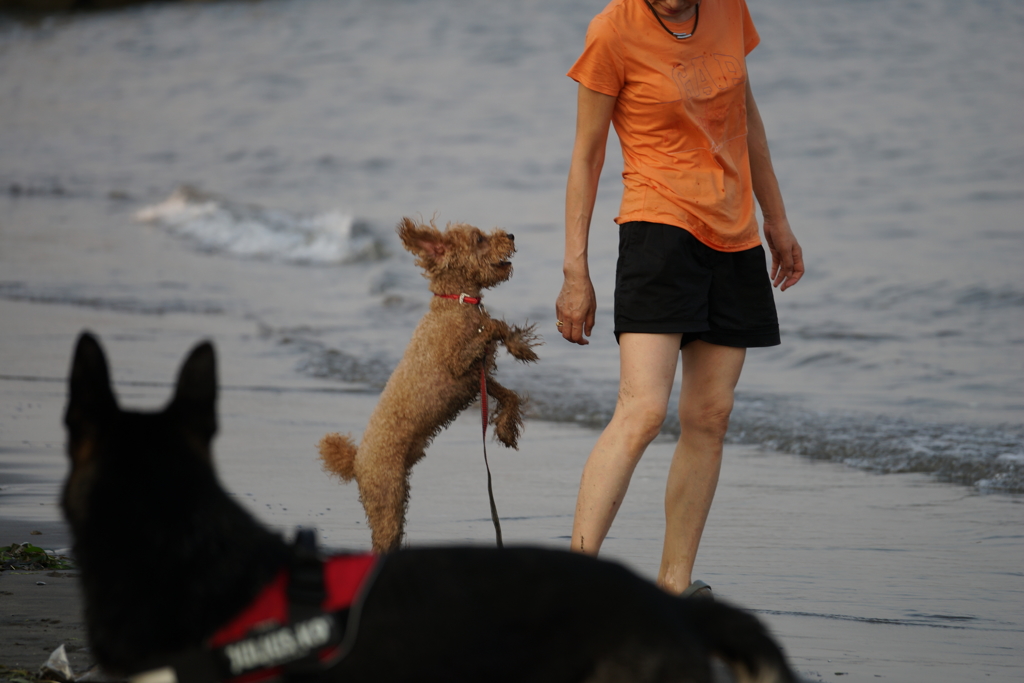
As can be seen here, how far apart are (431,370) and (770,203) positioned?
4.92 ft

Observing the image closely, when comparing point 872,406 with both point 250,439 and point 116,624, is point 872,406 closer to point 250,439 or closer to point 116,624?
point 250,439

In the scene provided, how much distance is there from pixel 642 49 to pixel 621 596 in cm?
223

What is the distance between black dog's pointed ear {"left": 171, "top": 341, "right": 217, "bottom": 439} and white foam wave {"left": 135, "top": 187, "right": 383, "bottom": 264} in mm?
13059

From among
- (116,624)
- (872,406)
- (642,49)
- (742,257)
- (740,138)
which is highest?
(642,49)

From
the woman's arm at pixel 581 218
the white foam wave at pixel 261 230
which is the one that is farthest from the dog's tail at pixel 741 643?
the white foam wave at pixel 261 230

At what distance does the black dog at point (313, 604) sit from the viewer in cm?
176

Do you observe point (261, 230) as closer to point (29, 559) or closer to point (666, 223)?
point (29, 559)

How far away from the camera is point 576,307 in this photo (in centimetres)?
362

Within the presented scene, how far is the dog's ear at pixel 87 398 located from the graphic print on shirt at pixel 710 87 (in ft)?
7.45

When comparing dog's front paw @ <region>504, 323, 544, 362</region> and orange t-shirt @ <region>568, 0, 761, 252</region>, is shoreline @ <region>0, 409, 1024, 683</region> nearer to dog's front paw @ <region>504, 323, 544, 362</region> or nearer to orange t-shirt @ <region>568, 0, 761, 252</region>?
dog's front paw @ <region>504, 323, 544, 362</region>

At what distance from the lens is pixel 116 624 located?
180 centimetres

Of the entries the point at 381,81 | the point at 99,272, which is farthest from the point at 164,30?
the point at 99,272

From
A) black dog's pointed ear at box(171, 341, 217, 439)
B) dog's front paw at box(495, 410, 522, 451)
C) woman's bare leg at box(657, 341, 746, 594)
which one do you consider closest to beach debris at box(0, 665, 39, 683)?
black dog's pointed ear at box(171, 341, 217, 439)

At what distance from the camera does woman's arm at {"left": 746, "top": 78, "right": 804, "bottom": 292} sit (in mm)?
3975
